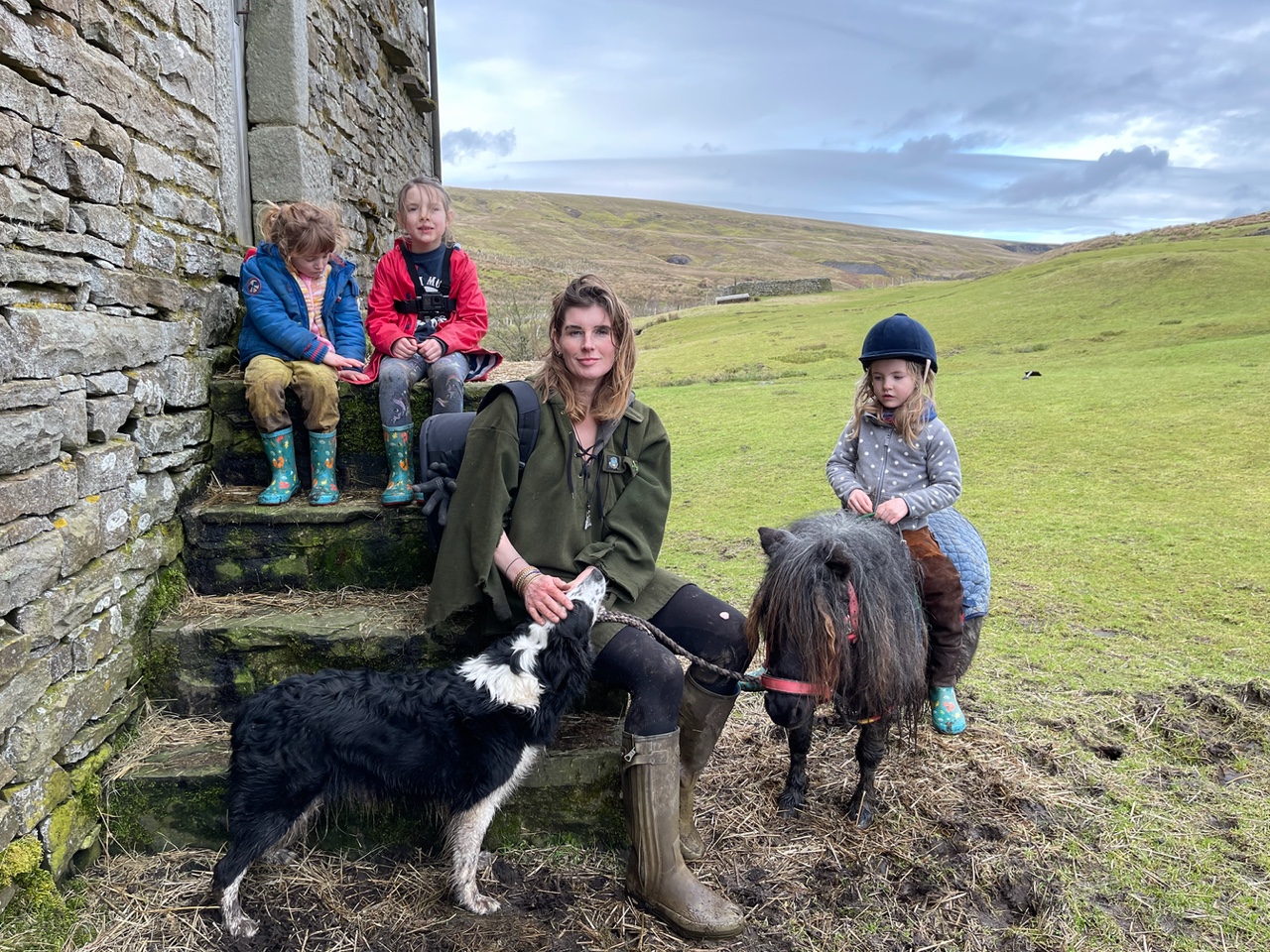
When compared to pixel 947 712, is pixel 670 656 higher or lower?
higher

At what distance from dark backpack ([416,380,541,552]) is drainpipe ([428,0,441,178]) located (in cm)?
738

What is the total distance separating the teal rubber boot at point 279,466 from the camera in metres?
3.60

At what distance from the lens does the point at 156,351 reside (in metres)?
3.23

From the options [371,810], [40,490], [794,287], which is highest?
[794,287]

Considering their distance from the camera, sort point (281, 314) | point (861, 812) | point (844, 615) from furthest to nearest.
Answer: point (281, 314)
point (861, 812)
point (844, 615)

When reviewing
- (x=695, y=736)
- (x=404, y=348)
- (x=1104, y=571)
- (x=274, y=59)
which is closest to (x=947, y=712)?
(x=695, y=736)

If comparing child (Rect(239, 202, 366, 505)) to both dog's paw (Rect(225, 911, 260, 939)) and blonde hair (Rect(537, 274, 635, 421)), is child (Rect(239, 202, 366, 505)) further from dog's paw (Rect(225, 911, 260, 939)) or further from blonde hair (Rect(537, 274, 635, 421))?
dog's paw (Rect(225, 911, 260, 939))

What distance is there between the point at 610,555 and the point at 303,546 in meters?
1.60

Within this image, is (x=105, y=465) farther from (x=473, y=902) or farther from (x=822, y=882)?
(x=822, y=882)

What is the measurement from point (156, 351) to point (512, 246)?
85.6 m

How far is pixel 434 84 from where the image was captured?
360 inches

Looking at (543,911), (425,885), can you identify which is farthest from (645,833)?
(425,885)

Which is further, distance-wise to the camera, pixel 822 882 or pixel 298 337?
pixel 298 337

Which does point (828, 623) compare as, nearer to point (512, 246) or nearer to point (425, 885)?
point (425, 885)
